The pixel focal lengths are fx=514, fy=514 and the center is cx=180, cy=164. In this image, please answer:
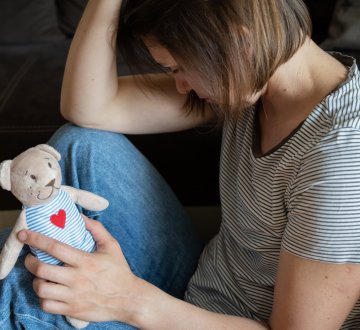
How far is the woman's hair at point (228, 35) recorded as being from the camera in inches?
24.7

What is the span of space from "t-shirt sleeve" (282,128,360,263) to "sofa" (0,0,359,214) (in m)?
0.53

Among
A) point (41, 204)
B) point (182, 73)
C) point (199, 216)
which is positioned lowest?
point (199, 216)

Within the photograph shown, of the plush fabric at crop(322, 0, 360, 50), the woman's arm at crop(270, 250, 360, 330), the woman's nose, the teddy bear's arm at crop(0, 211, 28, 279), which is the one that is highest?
the woman's nose

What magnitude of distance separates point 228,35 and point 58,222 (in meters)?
0.35

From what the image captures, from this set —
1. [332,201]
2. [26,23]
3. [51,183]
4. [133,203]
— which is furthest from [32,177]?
[26,23]

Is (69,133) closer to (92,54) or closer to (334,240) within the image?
(92,54)

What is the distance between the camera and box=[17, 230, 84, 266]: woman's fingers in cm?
71

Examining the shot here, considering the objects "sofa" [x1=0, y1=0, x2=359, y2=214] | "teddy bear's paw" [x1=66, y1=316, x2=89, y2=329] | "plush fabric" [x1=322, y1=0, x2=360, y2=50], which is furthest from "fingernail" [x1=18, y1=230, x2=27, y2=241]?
"plush fabric" [x1=322, y1=0, x2=360, y2=50]

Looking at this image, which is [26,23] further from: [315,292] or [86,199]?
[315,292]

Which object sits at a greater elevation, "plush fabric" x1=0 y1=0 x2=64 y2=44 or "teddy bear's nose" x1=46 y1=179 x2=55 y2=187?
"teddy bear's nose" x1=46 y1=179 x2=55 y2=187

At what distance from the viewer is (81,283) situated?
0.73 metres

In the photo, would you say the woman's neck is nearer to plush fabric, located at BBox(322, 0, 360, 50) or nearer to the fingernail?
the fingernail

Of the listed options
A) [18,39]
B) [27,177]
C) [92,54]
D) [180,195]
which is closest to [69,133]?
[92,54]

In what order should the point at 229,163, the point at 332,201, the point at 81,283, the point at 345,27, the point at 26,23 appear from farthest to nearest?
1. the point at 26,23
2. the point at 345,27
3. the point at 229,163
4. the point at 81,283
5. the point at 332,201
